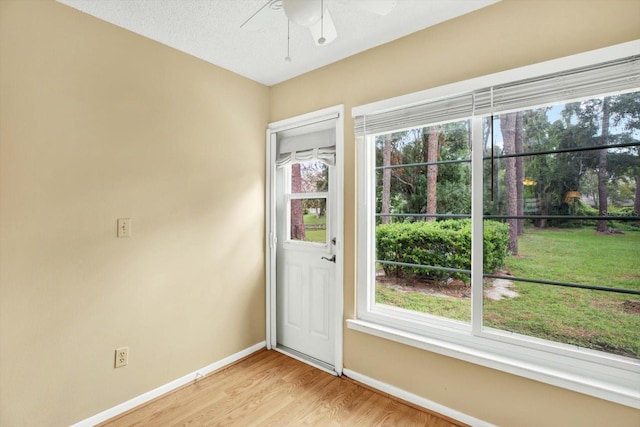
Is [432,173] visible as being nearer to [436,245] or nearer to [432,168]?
[432,168]

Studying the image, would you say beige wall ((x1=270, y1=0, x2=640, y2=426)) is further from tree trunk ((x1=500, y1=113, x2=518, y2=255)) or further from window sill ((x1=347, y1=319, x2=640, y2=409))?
tree trunk ((x1=500, y1=113, x2=518, y2=255))

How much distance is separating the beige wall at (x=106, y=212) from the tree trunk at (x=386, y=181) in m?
1.23

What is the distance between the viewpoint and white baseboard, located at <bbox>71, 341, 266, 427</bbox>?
1896 mm

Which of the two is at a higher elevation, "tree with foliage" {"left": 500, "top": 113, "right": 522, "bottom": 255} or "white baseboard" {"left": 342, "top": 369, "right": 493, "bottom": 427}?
"tree with foliage" {"left": 500, "top": 113, "right": 522, "bottom": 255}

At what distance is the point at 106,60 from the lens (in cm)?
194

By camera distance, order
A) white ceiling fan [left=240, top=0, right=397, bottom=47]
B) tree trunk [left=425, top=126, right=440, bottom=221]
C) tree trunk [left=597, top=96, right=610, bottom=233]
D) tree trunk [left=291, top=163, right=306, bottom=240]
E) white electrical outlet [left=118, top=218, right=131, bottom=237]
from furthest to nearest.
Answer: tree trunk [left=291, top=163, right=306, bottom=240] < tree trunk [left=425, top=126, right=440, bottom=221] < white electrical outlet [left=118, top=218, right=131, bottom=237] < tree trunk [left=597, top=96, right=610, bottom=233] < white ceiling fan [left=240, top=0, right=397, bottom=47]

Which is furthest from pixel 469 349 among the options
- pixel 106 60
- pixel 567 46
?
pixel 106 60

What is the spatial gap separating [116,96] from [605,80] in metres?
2.69

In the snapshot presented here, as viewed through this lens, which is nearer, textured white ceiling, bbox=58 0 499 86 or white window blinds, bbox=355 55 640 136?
white window blinds, bbox=355 55 640 136

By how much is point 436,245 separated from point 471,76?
1.06m

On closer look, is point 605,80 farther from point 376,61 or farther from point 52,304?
point 52,304

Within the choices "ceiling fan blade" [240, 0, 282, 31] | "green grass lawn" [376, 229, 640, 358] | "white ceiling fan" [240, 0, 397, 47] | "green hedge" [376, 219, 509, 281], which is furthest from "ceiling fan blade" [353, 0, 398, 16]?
"green grass lawn" [376, 229, 640, 358]

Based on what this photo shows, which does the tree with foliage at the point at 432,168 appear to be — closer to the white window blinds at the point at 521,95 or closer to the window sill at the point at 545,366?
the white window blinds at the point at 521,95

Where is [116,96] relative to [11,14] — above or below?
below
